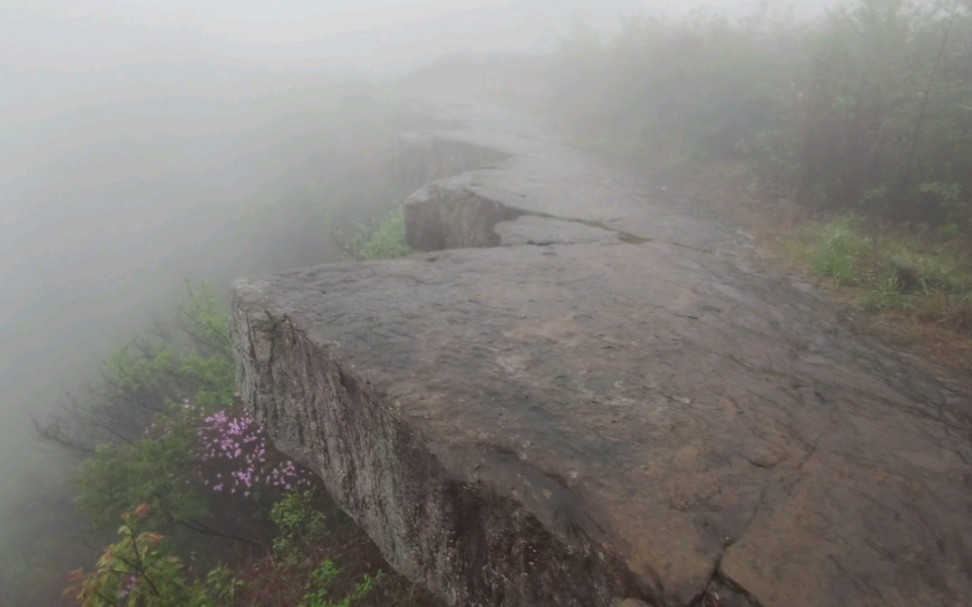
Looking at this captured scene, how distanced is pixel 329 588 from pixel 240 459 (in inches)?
87.8

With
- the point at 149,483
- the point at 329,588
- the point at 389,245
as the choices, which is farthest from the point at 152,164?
the point at 329,588

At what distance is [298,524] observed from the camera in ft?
15.9

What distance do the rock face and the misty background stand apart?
998 cm

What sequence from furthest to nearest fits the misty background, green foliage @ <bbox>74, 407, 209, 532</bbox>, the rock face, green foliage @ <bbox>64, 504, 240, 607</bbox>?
1. the misty background
2. green foliage @ <bbox>74, 407, 209, 532</bbox>
3. green foliage @ <bbox>64, 504, 240, 607</bbox>
4. the rock face

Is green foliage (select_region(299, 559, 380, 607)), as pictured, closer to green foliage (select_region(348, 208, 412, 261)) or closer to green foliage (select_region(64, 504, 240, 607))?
green foliage (select_region(64, 504, 240, 607))

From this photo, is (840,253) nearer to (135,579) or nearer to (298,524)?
(298,524)

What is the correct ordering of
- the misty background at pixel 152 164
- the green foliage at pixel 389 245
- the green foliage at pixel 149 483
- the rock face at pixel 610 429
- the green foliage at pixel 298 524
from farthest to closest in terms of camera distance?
the misty background at pixel 152 164 < the green foliage at pixel 389 245 < the green foliage at pixel 149 483 < the green foliage at pixel 298 524 < the rock face at pixel 610 429

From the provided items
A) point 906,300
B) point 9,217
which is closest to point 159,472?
point 906,300

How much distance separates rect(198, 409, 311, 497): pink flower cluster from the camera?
215 inches

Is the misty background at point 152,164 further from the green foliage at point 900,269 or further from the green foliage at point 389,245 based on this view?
the green foliage at point 900,269

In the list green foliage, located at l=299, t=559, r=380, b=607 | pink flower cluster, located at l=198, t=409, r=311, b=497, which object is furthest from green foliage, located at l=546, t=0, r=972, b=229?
pink flower cluster, located at l=198, t=409, r=311, b=497

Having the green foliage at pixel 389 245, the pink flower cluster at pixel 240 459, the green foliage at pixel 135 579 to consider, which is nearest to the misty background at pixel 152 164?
the green foliage at pixel 389 245

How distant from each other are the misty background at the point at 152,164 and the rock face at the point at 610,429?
9981mm

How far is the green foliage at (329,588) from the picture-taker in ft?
12.7
